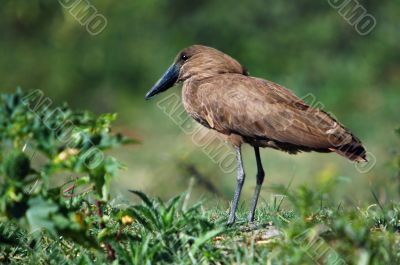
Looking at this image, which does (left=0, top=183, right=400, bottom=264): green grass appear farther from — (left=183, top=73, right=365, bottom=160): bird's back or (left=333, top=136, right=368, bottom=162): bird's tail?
(left=183, top=73, right=365, bottom=160): bird's back

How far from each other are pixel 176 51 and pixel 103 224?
8.86m

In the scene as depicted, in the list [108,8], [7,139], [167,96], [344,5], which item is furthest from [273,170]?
[7,139]

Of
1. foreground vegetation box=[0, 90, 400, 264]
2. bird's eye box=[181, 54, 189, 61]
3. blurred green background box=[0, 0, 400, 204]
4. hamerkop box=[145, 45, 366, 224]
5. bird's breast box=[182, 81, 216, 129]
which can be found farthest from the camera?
blurred green background box=[0, 0, 400, 204]

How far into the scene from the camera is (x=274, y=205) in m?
6.50

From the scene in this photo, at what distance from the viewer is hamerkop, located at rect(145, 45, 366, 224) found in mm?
6355

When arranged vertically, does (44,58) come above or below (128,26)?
below

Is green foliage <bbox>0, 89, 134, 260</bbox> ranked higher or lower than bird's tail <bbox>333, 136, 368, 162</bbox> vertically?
lower

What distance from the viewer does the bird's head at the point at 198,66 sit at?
24.2ft

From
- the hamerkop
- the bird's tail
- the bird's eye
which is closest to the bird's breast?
the hamerkop

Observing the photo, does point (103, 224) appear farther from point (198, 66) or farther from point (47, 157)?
point (198, 66)

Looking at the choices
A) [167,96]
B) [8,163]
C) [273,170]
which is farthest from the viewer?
[167,96]

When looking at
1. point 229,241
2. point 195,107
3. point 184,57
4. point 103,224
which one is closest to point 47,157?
point 103,224

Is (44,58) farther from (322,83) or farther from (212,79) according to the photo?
(212,79)

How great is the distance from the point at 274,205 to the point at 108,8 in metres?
8.44
